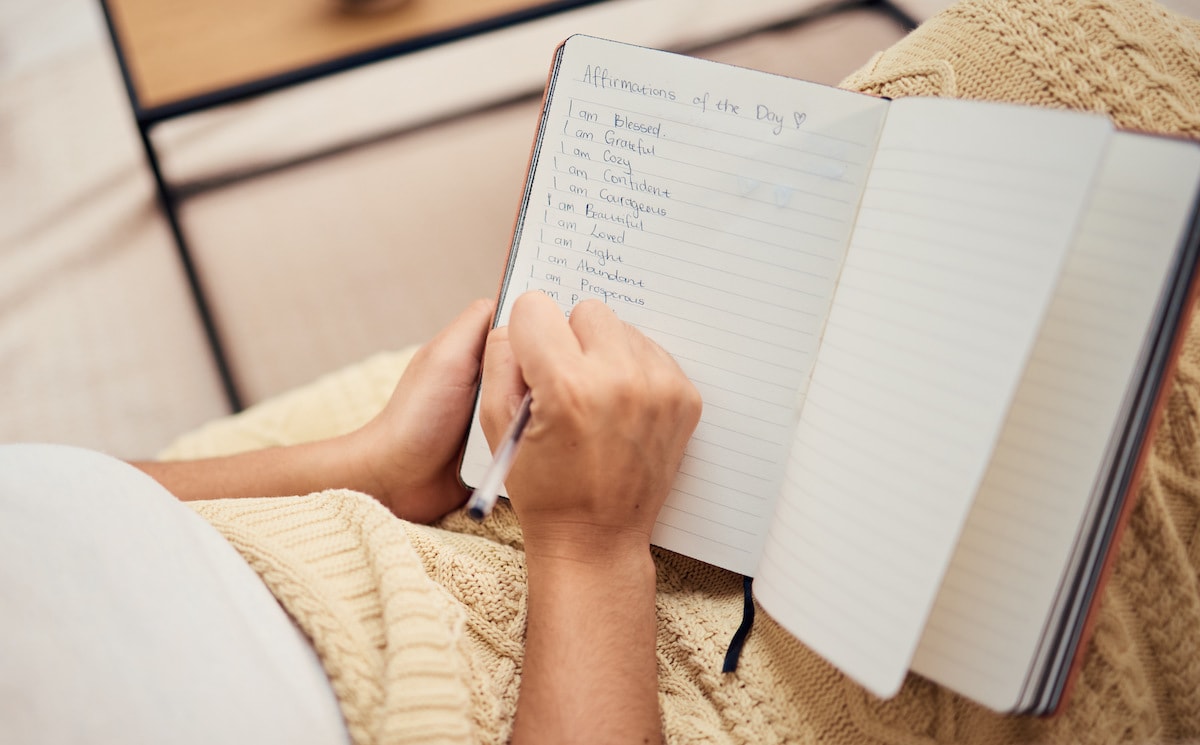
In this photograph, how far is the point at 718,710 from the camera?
1.68 feet

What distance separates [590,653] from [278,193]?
975mm

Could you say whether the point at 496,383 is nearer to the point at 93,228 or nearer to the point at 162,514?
the point at 162,514

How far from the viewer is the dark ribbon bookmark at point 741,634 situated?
513mm

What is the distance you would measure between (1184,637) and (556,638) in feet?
1.27

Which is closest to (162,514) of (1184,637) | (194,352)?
(1184,637)

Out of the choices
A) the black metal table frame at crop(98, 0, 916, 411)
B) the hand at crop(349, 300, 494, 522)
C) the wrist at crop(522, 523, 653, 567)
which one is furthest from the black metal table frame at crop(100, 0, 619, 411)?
the wrist at crop(522, 523, 653, 567)

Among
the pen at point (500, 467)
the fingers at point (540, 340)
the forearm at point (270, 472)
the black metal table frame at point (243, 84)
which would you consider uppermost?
the black metal table frame at point (243, 84)

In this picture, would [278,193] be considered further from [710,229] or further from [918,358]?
[918,358]

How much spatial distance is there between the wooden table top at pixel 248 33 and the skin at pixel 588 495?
70 cm

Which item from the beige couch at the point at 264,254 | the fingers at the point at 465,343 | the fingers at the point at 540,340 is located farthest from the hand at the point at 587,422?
the beige couch at the point at 264,254

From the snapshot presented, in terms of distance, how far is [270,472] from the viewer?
67 centimetres

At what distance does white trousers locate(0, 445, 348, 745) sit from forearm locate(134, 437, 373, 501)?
203mm

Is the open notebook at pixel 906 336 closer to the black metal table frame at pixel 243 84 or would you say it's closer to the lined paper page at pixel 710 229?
the lined paper page at pixel 710 229

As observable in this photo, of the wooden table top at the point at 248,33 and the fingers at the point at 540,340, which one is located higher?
the wooden table top at the point at 248,33
